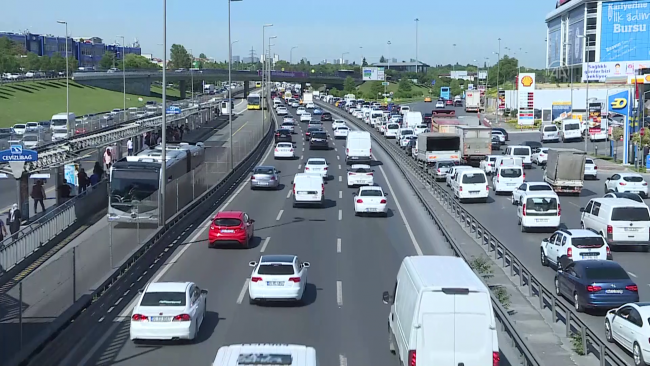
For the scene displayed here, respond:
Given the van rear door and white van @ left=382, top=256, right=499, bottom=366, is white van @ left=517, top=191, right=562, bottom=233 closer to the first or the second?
white van @ left=382, top=256, right=499, bottom=366

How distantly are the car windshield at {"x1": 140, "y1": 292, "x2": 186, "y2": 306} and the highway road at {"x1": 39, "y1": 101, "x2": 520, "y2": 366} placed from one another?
2.90ft

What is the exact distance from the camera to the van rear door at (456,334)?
1261 centimetres

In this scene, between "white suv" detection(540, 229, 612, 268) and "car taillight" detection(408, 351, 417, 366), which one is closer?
"car taillight" detection(408, 351, 417, 366)

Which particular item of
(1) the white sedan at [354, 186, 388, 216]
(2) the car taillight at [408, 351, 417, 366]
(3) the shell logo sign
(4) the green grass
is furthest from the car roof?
(3) the shell logo sign

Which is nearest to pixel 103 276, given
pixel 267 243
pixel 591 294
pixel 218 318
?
pixel 218 318

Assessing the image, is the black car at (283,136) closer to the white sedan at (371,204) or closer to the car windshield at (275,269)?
the white sedan at (371,204)

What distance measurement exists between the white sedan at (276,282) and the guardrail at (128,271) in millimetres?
3703

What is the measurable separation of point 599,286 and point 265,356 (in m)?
12.4

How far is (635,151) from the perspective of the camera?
57969 millimetres

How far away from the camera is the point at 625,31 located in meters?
123

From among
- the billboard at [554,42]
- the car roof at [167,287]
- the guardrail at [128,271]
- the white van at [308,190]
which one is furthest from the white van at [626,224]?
the billboard at [554,42]

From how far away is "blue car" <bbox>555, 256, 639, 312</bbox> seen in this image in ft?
63.6

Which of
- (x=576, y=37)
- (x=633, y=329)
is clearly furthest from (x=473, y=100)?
(x=633, y=329)

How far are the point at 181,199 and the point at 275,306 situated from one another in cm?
1444
